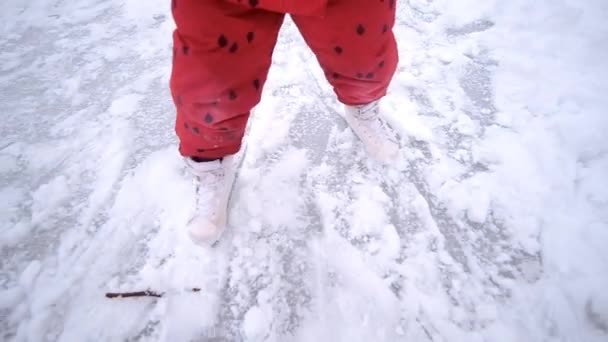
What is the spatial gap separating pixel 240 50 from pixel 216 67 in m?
0.06

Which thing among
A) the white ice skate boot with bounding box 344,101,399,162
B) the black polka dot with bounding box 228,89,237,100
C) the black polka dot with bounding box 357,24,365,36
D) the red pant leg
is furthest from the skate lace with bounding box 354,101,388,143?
the black polka dot with bounding box 228,89,237,100

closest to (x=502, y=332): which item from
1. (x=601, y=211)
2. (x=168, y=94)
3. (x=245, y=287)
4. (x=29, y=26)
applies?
(x=601, y=211)

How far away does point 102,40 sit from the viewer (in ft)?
4.84

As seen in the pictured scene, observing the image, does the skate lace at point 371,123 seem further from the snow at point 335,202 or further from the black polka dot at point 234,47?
the black polka dot at point 234,47

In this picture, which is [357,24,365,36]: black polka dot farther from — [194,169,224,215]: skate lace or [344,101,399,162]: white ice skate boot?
[194,169,224,215]: skate lace

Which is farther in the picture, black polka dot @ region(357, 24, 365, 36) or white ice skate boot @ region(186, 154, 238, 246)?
white ice skate boot @ region(186, 154, 238, 246)

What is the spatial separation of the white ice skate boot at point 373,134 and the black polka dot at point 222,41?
458 mm

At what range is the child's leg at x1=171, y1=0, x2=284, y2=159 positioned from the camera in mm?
572

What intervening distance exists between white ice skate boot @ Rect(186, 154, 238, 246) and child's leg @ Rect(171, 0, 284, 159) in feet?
0.37

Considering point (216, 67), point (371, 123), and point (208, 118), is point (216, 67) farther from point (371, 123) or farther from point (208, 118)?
point (371, 123)

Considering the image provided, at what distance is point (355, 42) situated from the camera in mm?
663

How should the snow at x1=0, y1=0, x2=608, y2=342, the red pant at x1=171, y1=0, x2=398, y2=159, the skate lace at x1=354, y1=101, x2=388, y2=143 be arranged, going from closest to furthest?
the red pant at x1=171, y1=0, x2=398, y2=159
the snow at x1=0, y1=0, x2=608, y2=342
the skate lace at x1=354, y1=101, x2=388, y2=143

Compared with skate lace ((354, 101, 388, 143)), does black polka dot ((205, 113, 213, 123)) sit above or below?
above

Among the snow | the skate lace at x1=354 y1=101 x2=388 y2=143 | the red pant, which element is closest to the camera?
the red pant
